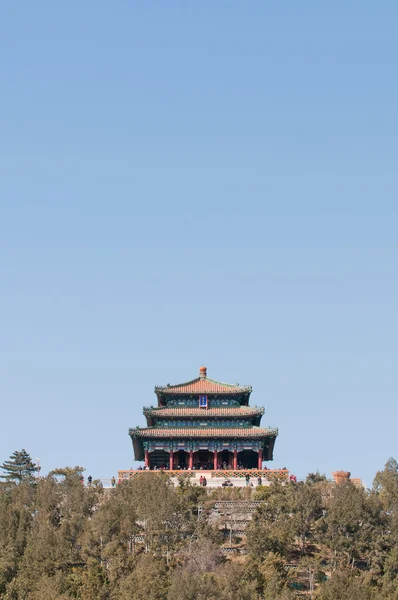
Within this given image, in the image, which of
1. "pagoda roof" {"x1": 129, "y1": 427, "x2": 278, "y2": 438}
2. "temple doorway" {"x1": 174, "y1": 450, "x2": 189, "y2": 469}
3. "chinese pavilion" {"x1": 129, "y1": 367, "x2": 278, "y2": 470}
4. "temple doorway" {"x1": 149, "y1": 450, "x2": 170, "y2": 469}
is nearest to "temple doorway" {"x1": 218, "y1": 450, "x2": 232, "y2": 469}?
"chinese pavilion" {"x1": 129, "y1": 367, "x2": 278, "y2": 470}

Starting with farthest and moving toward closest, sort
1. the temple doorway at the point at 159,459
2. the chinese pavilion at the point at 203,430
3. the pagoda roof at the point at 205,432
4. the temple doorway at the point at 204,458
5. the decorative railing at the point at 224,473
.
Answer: the temple doorway at the point at 159,459, the temple doorway at the point at 204,458, the chinese pavilion at the point at 203,430, the pagoda roof at the point at 205,432, the decorative railing at the point at 224,473

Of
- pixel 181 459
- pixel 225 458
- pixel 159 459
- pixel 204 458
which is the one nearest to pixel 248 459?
pixel 225 458

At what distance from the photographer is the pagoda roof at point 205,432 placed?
87.6 metres

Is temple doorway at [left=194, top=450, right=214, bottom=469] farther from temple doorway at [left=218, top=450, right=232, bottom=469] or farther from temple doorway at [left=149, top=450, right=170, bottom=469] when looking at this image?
temple doorway at [left=149, top=450, right=170, bottom=469]

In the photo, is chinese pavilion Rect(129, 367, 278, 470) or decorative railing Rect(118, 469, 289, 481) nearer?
decorative railing Rect(118, 469, 289, 481)

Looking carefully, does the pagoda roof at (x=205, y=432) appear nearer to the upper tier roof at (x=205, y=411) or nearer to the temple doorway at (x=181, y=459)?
the upper tier roof at (x=205, y=411)

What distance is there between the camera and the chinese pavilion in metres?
88.1

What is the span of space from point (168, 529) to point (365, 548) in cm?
1115

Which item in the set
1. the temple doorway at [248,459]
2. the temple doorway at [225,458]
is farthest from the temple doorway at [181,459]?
the temple doorway at [248,459]

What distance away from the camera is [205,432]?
289 feet

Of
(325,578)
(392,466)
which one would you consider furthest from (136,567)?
(392,466)

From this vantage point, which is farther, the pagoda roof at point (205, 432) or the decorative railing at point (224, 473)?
the pagoda roof at point (205, 432)

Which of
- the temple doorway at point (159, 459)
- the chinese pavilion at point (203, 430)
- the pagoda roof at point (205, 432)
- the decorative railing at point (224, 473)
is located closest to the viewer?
the decorative railing at point (224, 473)

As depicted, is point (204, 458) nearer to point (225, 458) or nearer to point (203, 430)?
point (225, 458)
